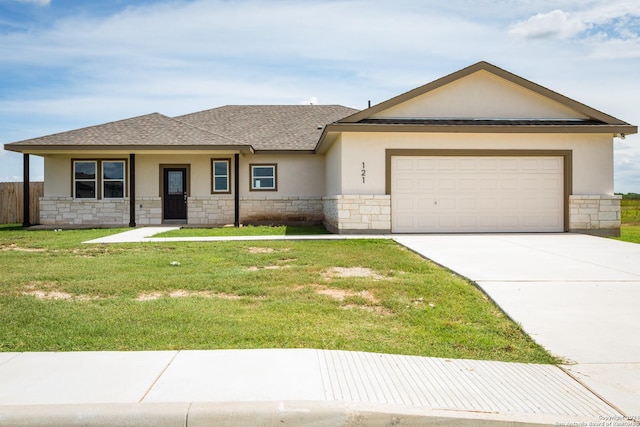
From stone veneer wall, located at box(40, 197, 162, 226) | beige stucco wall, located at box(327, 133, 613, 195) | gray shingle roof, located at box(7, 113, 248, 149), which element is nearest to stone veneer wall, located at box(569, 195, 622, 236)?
beige stucco wall, located at box(327, 133, 613, 195)

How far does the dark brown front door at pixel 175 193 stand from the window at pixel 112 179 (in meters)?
1.82

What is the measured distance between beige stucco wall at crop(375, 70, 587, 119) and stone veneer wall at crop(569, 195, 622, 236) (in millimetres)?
2848

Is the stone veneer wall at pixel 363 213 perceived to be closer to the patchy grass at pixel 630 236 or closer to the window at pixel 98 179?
the patchy grass at pixel 630 236

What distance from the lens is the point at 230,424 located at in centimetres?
349

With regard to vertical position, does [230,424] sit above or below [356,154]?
below

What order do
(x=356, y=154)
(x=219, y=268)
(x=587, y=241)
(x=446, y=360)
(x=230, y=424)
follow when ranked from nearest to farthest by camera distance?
(x=230, y=424) → (x=446, y=360) → (x=219, y=268) → (x=587, y=241) → (x=356, y=154)

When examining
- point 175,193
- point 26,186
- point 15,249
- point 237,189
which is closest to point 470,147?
point 237,189

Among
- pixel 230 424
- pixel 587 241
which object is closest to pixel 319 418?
pixel 230 424

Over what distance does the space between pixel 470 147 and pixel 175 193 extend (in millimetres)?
12826

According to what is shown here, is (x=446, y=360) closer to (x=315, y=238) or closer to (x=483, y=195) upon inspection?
(x=315, y=238)

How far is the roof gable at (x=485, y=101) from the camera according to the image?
53.9ft

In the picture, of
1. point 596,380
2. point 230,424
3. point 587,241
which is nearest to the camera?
point 230,424

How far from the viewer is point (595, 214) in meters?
16.6

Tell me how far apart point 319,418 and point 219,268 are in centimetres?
630
